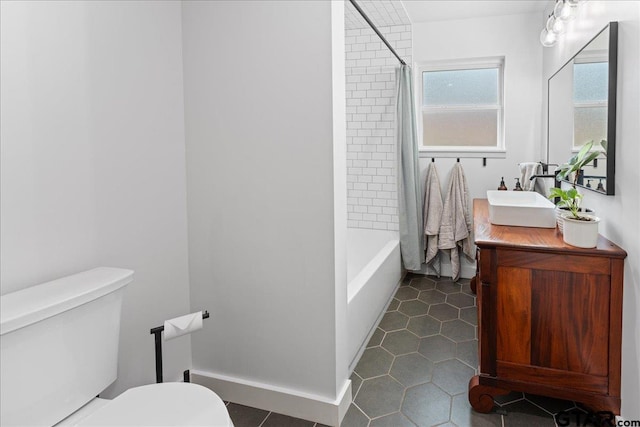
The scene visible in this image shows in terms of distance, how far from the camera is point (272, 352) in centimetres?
218

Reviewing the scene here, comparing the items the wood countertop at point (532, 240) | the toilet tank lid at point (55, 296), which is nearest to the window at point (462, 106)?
the wood countertop at point (532, 240)

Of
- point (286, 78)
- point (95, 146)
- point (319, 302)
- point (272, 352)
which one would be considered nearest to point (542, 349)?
point (319, 302)

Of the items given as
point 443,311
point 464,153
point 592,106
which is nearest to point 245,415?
point 443,311

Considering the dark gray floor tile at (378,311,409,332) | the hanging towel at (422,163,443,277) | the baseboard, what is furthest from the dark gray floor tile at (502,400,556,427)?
the hanging towel at (422,163,443,277)

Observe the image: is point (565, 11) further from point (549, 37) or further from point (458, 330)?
point (458, 330)

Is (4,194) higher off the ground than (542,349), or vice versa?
(4,194)

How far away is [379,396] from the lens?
7.65ft

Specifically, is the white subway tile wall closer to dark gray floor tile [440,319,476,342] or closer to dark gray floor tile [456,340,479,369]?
dark gray floor tile [440,319,476,342]

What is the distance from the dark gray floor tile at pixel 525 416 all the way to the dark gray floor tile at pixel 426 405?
291mm

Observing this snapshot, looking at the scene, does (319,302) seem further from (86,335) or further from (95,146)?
(95,146)

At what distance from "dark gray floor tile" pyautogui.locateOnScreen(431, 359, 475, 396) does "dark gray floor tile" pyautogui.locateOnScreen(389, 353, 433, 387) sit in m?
0.05

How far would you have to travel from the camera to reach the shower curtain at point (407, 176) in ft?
12.9

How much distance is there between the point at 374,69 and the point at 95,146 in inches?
123

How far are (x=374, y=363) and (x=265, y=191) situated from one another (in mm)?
1346
